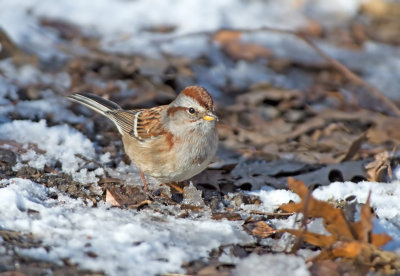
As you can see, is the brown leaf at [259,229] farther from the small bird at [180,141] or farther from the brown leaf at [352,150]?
the brown leaf at [352,150]

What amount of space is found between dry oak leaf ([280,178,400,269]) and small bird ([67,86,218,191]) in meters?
1.36

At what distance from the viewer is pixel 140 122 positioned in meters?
5.05

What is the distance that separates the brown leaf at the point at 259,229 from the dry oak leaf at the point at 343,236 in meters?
0.44

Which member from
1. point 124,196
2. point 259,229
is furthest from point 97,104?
point 259,229

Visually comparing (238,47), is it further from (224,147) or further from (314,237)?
(314,237)

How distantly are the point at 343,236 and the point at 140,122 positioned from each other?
2.48 metres

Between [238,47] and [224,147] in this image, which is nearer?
[224,147]

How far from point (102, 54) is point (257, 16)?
2809 mm

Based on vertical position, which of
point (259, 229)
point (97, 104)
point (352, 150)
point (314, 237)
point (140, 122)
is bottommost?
point (259, 229)

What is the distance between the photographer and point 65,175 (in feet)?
14.9

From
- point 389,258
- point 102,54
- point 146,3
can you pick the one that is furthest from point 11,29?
point 389,258

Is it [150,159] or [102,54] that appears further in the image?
[102,54]

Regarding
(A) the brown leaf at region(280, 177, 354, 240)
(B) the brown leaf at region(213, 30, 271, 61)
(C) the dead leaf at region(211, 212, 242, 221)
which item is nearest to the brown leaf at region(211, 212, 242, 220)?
(C) the dead leaf at region(211, 212, 242, 221)

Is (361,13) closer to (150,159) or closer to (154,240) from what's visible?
(150,159)
